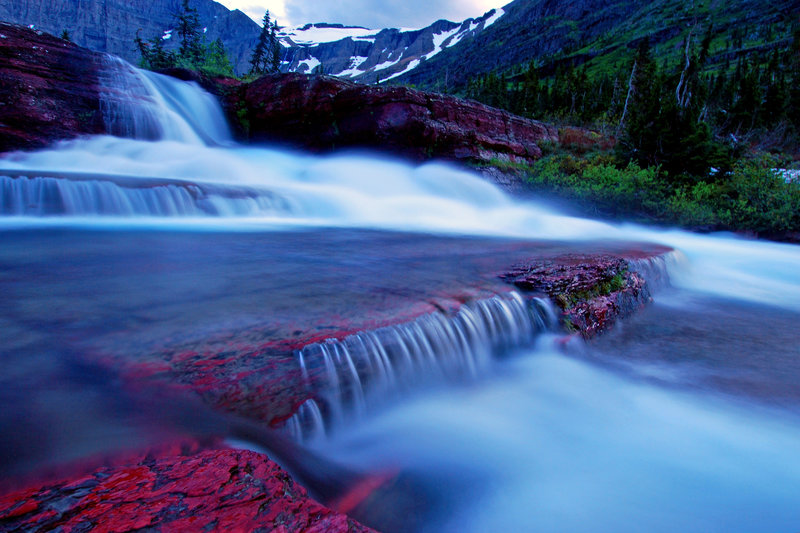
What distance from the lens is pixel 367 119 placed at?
1247cm

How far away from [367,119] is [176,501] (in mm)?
12582

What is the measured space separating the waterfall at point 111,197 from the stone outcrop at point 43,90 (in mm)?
3997

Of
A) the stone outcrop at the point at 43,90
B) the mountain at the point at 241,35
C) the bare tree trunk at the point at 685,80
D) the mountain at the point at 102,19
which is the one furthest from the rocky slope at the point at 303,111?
the mountain at the point at 241,35

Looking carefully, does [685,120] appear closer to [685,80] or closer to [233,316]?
[685,80]

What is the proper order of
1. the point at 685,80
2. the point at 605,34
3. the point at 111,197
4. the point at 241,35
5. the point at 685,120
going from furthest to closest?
the point at 241,35 < the point at 605,34 < the point at 685,80 < the point at 685,120 < the point at 111,197

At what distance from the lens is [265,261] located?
4.07 meters

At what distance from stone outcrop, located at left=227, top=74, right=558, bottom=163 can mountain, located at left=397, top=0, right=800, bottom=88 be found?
2048 inches

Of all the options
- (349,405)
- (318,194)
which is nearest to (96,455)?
(349,405)

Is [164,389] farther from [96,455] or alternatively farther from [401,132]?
[401,132]

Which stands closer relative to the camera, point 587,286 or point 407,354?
point 407,354

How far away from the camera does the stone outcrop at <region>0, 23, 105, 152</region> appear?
8.68m

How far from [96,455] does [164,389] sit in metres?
0.37

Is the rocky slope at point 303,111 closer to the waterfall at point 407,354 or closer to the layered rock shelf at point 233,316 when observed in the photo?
the layered rock shelf at point 233,316

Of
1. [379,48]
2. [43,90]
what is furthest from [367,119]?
[379,48]
